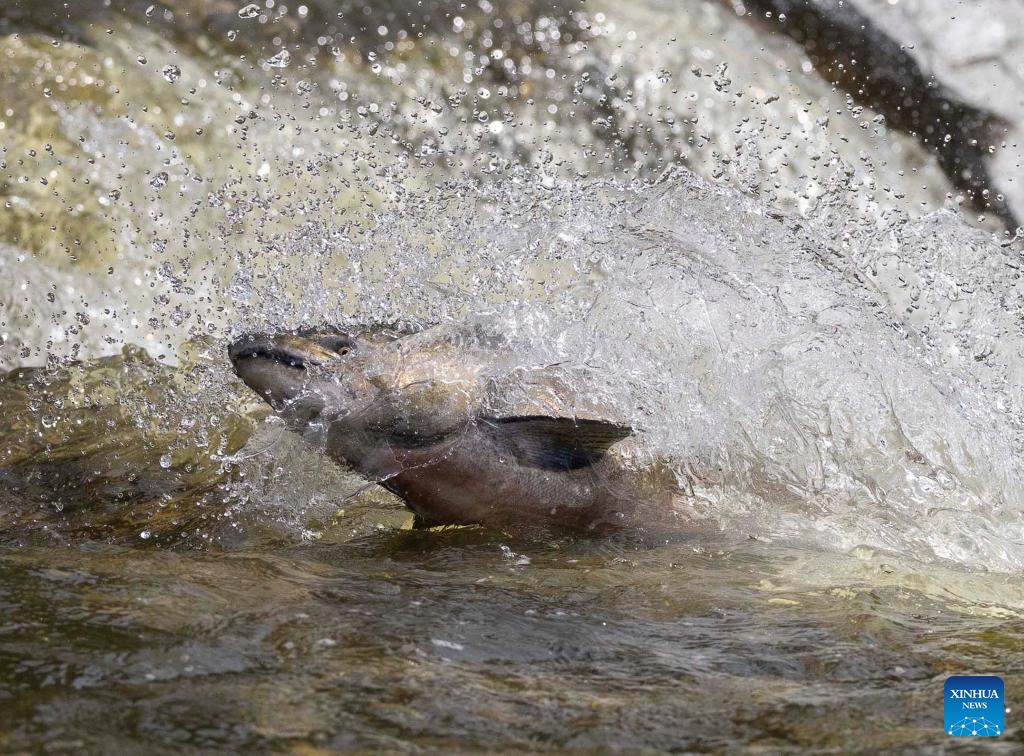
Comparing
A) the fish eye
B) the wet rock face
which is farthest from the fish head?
the wet rock face

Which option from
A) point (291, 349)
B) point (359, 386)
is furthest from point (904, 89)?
point (291, 349)

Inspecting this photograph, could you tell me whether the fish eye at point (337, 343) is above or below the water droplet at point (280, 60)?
below

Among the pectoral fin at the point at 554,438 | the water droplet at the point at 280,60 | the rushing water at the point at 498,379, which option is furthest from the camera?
the water droplet at the point at 280,60

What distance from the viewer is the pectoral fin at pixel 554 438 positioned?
12.4 feet

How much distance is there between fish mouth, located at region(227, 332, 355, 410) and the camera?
3797mm

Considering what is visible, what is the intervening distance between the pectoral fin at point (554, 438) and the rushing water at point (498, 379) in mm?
197

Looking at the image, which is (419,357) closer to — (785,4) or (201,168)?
(201,168)

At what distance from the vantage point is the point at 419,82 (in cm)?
832

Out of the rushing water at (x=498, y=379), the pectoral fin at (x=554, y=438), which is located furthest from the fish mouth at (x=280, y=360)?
the pectoral fin at (x=554, y=438)

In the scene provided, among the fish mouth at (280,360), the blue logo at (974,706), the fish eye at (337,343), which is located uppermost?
the blue logo at (974,706)

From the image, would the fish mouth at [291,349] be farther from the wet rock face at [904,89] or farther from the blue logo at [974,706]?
the wet rock face at [904,89]

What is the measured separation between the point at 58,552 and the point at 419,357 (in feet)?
4.25

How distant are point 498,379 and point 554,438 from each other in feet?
1.10

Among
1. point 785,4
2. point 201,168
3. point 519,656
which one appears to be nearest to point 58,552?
point 519,656
